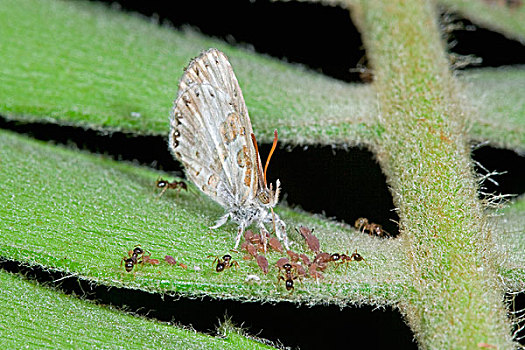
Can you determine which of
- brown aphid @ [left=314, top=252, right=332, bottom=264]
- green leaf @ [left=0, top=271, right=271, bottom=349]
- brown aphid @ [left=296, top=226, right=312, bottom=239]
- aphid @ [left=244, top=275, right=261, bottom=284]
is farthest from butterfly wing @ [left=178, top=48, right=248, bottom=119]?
green leaf @ [left=0, top=271, right=271, bottom=349]

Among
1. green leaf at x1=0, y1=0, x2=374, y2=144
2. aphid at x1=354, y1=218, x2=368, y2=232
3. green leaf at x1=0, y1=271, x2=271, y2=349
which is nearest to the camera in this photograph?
green leaf at x1=0, y1=271, x2=271, y2=349

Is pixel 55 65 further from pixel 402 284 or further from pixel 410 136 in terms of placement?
pixel 402 284

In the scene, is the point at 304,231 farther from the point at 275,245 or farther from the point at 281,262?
the point at 281,262

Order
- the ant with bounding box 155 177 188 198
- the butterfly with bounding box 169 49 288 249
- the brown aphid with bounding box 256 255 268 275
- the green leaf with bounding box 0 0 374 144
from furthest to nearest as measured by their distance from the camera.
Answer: the green leaf with bounding box 0 0 374 144 < the ant with bounding box 155 177 188 198 < the butterfly with bounding box 169 49 288 249 < the brown aphid with bounding box 256 255 268 275

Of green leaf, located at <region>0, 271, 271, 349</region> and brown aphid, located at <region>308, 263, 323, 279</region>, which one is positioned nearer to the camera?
green leaf, located at <region>0, 271, 271, 349</region>

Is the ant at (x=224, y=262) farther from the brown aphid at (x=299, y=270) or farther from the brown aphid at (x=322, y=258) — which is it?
the brown aphid at (x=322, y=258)

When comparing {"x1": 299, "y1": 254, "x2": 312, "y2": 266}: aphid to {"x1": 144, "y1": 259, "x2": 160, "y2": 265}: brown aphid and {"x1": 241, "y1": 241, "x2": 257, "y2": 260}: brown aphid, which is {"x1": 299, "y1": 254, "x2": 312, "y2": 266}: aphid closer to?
{"x1": 241, "y1": 241, "x2": 257, "y2": 260}: brown aphid

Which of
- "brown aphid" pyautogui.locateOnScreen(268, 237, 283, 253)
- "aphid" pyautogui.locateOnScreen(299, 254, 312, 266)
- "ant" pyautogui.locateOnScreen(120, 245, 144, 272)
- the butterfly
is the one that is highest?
the butterfly
